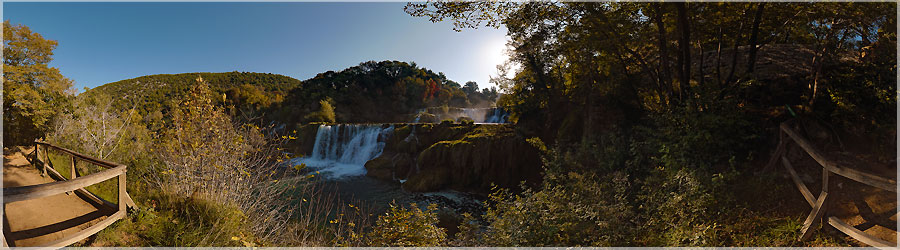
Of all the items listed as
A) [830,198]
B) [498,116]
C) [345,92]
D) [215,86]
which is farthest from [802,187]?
[345,92]

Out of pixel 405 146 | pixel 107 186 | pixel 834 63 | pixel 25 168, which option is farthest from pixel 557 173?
pixel 25 168

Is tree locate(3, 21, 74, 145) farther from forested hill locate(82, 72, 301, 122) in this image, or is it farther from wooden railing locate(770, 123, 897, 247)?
wooden railing locate(770, 123, 897, 247)

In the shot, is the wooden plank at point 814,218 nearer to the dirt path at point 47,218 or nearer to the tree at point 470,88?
the dirt path at point 47,218

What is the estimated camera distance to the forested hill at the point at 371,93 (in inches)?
1693

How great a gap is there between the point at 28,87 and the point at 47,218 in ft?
29.9

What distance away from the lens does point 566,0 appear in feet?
22.9

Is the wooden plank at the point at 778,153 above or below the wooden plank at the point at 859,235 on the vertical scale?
above

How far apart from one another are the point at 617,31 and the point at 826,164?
172 inches

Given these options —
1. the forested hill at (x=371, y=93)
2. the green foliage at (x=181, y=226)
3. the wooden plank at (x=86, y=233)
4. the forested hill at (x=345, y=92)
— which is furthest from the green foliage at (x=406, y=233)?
the forested hill at (x=371, y=93)

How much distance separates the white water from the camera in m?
20.0

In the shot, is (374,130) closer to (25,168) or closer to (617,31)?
(25,168)

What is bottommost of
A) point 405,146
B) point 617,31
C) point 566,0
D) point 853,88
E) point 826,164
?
point 405,146

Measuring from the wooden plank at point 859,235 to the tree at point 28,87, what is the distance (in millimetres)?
17041

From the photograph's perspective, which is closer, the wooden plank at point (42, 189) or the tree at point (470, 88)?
the wooden plank at point (42, 189)
